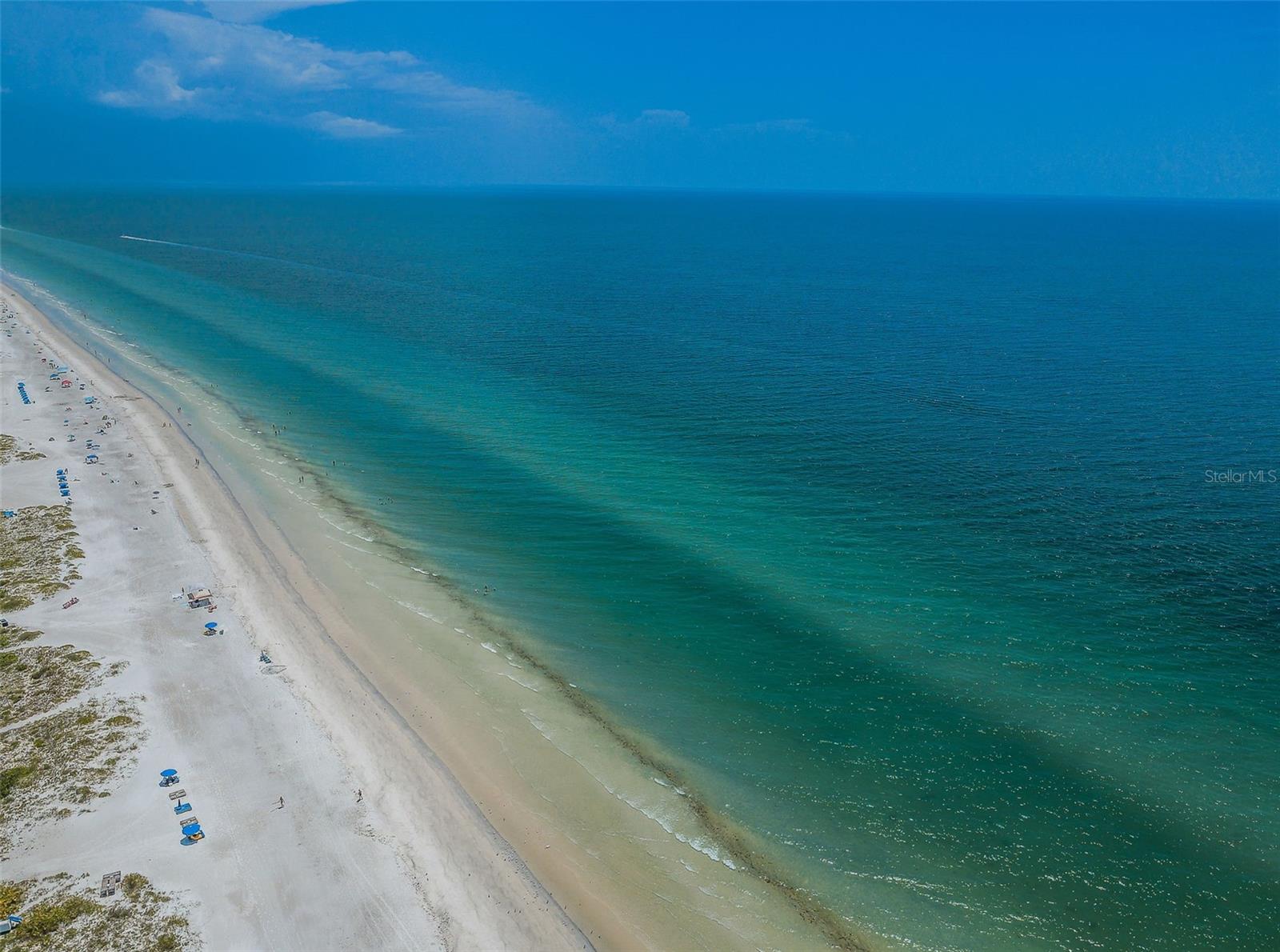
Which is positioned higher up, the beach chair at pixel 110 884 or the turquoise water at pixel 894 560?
the turquoise water at pixel 894 560

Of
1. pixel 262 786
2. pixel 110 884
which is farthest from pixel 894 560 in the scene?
pixel 110 884

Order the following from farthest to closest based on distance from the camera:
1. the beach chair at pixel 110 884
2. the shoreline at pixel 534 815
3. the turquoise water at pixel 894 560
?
the turquoise water at pixel 894 560, the shoreline at pixel 534 815, the beach chair at pixel 110 884

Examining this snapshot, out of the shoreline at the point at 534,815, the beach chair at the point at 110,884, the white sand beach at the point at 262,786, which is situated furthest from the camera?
the shoreline at the point at 534,815

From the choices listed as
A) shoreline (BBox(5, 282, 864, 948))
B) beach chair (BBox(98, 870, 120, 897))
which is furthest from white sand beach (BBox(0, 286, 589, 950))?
beach chair (BBox(98, 870, 120, 897))

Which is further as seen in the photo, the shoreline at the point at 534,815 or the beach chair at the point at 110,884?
the shoreline at the point at 534,815

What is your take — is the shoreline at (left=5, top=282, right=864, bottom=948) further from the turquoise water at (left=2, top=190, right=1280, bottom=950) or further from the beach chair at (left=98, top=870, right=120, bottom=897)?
the beach chair at (left=98, top=870, right=120, bottom=897)

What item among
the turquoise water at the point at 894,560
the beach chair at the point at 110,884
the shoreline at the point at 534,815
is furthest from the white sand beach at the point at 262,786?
the turquoise water at the point at 894,560

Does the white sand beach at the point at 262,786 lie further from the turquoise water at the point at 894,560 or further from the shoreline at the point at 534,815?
the turquoise water at the point at 894,560
